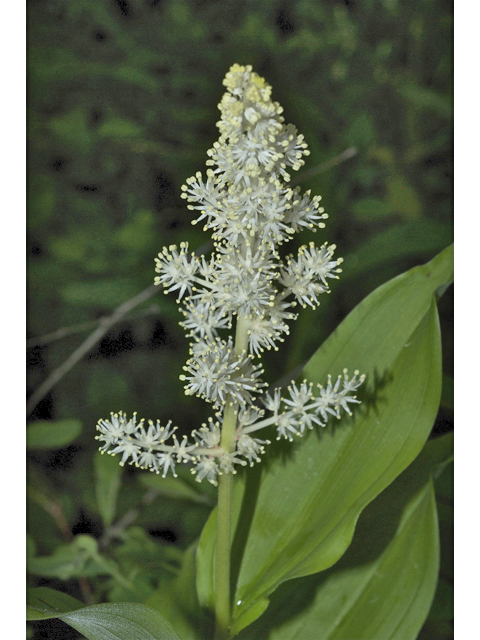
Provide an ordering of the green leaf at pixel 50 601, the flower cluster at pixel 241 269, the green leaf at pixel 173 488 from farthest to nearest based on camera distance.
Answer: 1. the green leaf at pixel 173 488
2. the green leaf at pixel 50 601
3. the flower cluster at pixel 241 269

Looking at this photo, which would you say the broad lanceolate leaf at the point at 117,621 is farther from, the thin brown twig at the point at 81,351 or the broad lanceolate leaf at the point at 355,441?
the thin brown twig at the point at 81,351

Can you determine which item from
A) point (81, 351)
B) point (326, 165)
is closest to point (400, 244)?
point (326, 165)

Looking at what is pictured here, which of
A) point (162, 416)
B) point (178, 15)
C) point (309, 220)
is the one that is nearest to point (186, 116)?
point (178, 15)

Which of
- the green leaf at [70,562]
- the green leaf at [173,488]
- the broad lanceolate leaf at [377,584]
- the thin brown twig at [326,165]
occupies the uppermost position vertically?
the thin brown twig at [326,165]

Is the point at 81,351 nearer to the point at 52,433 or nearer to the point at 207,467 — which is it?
the point at 52,433

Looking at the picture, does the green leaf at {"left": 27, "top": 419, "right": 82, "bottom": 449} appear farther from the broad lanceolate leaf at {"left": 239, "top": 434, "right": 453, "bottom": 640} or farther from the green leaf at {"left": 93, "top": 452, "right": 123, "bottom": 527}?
the broad lanceolate leaf at {"left": 239, "top": 434, "right": 453, "bottom": 640}

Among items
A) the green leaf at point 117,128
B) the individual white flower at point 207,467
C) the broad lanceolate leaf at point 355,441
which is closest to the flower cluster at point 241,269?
the individual white flower at point 207,467

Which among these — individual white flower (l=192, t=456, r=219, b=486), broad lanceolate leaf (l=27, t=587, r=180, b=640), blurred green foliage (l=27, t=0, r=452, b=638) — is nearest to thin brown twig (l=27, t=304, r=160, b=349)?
blurred green foliage (l=27, t=0, r=452, b=638)
